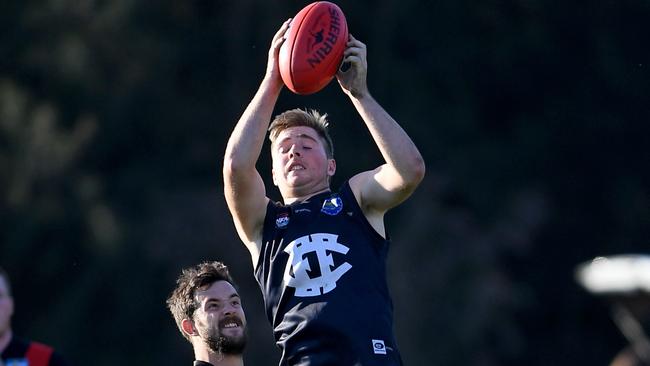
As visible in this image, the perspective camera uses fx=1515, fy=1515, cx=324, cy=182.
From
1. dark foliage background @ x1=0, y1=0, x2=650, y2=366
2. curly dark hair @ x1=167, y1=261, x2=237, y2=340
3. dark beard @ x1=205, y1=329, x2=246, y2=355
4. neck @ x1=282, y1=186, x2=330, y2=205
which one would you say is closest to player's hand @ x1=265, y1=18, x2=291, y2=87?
neck @ x1=282, y1=186, x2=330, y2=205

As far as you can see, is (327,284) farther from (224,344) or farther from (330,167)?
(224,344)

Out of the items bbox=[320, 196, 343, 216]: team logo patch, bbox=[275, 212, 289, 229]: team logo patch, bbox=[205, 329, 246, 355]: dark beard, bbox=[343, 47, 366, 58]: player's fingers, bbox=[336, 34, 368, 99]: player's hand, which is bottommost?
bbox=[205, 329, 246, 355]: dark beard

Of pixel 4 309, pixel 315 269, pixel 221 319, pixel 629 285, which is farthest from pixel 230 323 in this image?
pixel 629 285

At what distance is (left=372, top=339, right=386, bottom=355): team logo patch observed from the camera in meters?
6.20

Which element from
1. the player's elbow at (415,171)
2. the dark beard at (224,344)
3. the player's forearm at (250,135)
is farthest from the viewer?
the dark beard at (224,344)

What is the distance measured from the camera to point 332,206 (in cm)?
652

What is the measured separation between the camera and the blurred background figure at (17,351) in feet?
21.0

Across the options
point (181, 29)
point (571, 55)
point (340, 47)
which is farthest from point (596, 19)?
point (340, 47)

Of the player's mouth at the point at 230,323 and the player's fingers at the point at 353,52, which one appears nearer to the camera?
the player's fingers at the point at 353,52

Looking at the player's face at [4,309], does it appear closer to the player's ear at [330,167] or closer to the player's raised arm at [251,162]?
the player's raised arm at [251,162]

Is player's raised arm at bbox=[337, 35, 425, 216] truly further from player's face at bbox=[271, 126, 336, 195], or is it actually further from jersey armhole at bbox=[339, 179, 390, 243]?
player's face at bbox=[271, 126, 336, 195]

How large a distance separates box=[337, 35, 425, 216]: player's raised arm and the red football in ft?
0.21

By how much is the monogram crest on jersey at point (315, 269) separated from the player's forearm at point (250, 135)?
1.41 ft

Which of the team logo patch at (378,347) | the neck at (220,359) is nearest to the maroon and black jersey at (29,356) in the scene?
the neck at (220,359)
